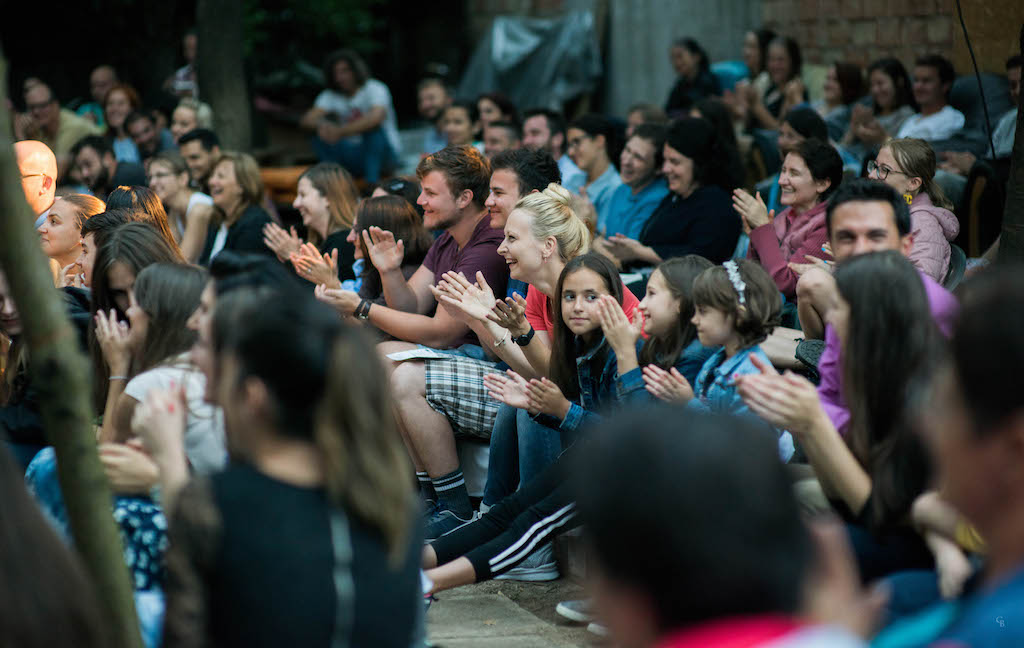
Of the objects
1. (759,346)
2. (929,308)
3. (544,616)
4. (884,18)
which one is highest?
(884,18)

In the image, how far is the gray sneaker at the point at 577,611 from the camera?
3.73 metres

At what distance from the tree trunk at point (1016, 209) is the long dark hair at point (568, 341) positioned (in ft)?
4.32

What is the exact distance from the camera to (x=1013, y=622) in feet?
4.71

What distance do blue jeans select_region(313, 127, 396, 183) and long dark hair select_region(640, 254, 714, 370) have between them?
628 cm

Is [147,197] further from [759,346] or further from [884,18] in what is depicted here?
[884,18]

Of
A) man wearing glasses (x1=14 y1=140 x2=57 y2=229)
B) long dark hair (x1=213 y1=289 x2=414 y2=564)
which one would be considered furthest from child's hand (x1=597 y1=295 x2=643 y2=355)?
man wearing glasses (x1=14 y1=140 x2=57 y2=229)

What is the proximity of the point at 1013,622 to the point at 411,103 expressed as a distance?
13647 millimetres

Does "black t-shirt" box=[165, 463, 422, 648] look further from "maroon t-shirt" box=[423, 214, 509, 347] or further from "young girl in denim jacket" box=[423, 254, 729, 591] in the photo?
"maroon t-shirt" box=[423, 214, 509, 347]

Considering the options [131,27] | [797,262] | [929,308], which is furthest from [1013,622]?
[131,27]

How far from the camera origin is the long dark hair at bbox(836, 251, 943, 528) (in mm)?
2727

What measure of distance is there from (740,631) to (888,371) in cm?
165

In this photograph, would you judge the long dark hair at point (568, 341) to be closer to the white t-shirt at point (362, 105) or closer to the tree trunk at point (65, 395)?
the tree trunk at point (65, 395)

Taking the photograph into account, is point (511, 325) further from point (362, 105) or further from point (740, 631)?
point (362, 105)

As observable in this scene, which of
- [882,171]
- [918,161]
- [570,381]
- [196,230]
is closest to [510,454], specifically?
[570,381]
